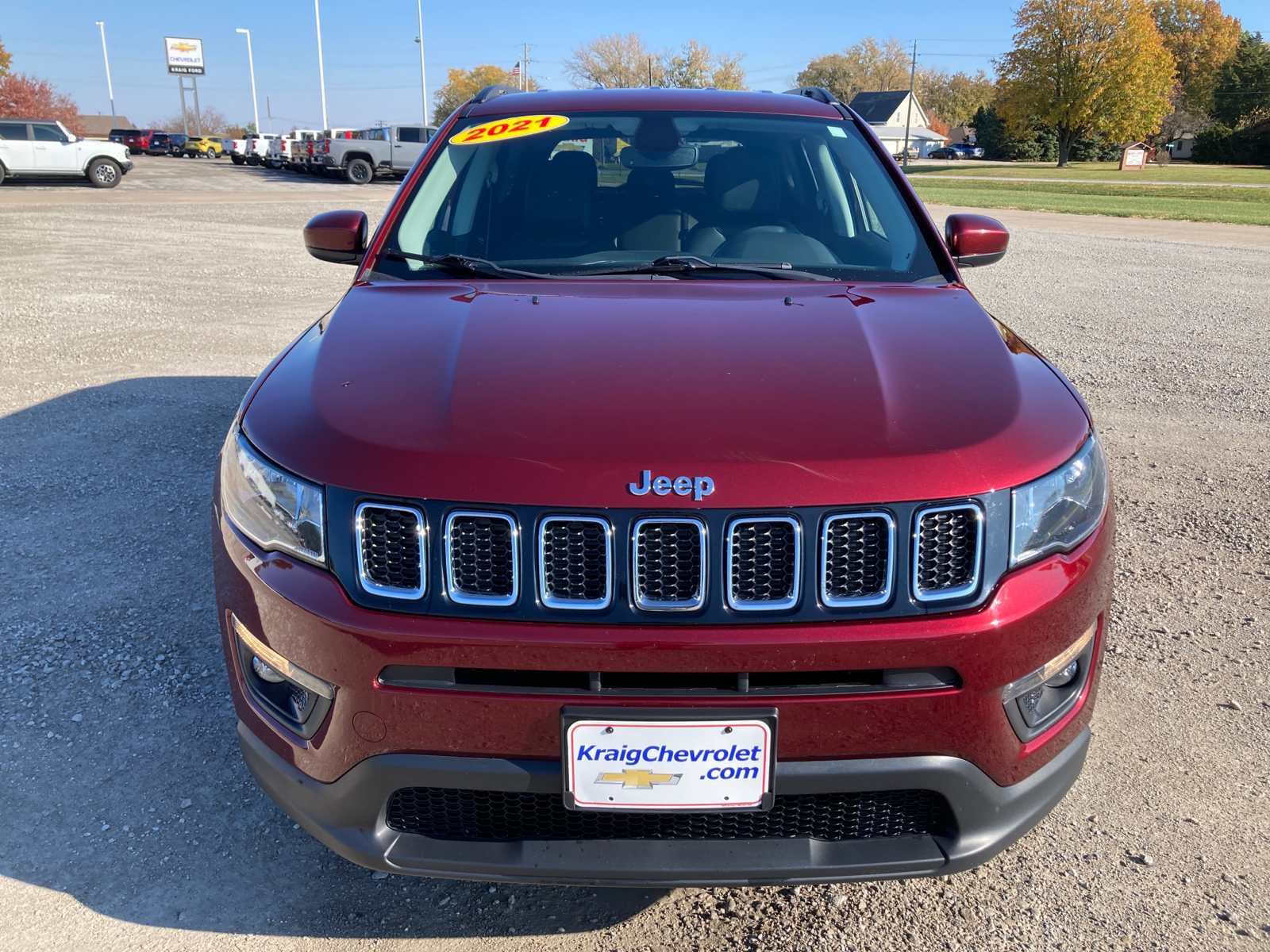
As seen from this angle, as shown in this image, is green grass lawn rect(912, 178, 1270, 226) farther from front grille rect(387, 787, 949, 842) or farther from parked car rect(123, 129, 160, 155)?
parked car rect(123, 129, 160, 155)

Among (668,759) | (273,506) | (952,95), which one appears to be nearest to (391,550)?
(273,506)

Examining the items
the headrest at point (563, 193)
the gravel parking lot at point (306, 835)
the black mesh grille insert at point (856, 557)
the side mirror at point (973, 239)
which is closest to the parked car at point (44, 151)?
the gravel parking lot at point (306, 835)

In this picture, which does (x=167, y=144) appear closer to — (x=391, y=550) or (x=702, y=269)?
(x=702, y=269)

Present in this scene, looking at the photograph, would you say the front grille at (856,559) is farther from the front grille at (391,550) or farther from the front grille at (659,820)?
the front grille at (391,550)

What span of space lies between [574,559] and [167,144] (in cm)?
7081

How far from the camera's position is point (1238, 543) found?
402cm

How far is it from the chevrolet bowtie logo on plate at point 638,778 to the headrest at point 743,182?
195 cm

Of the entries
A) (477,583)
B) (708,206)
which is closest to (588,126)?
(708,206)

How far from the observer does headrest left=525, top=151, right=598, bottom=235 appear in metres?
3.00

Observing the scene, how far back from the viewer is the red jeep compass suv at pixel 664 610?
166 cm

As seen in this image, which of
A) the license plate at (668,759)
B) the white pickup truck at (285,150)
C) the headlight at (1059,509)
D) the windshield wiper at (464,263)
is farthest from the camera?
Result: the white pickup truck at (285,150)

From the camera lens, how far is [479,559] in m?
1.69

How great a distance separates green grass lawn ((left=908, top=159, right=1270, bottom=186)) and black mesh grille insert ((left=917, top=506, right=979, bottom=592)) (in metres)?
41.6

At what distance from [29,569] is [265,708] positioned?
232cm
